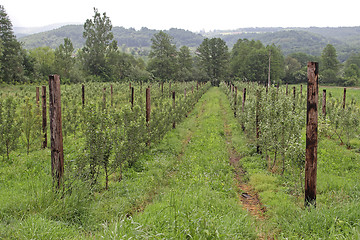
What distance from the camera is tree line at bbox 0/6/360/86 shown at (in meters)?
43.2

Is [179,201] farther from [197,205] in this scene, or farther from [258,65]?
[258,65]

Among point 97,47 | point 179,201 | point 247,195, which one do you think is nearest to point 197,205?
point 179,201

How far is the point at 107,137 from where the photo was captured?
6543 mm

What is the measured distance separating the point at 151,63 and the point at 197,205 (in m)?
63.5

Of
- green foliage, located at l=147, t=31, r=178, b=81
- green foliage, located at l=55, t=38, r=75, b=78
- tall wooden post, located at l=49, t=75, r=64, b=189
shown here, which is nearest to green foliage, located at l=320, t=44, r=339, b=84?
green foliage, located at l=147, t=31, r=178, b=81

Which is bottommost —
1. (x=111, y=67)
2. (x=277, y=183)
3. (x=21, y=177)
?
(x=277, y=183)

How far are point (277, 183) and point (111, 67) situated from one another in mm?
55629

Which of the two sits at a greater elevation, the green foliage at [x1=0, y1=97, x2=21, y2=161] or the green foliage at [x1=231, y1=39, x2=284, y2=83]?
the green foliage at [x1=231, y1=39, x2=284, y2=83]

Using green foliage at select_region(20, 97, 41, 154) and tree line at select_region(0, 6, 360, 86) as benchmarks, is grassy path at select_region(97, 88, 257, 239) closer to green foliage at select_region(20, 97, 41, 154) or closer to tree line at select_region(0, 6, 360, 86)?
green foliage at select_region(20, 97, 41, 154)

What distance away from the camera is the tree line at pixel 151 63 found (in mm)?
43219

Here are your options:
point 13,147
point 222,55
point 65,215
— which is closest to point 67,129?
point 13,147

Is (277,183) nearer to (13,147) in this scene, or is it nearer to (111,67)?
(13,147)

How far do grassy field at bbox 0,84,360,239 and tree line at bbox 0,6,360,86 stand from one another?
38.3 m

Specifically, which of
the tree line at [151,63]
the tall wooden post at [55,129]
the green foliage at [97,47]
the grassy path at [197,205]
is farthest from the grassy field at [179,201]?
the green foliage at [97,47]
